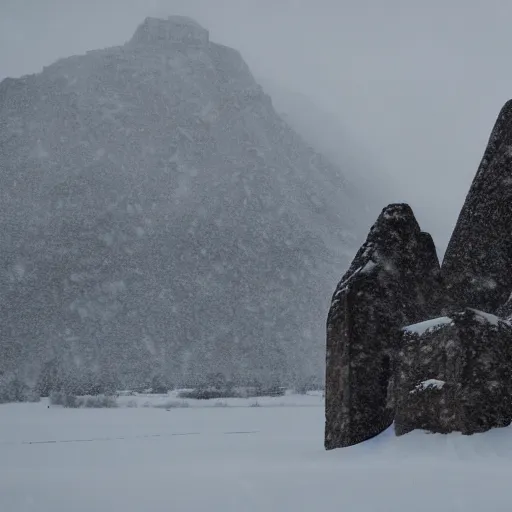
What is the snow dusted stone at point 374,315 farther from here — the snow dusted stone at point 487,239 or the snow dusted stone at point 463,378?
the snow dusted stone at point 463,378

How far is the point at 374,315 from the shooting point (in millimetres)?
Result: 6102

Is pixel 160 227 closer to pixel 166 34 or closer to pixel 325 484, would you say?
pixel 166 34

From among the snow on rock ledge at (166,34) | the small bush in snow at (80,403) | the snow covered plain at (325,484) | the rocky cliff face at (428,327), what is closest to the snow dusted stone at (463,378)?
the rocky cliff face at (428,327)

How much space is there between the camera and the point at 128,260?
85.8 meters

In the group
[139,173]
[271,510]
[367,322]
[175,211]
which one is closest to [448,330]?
[367,322]

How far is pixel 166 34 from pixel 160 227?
2470 inches

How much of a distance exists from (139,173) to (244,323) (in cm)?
3326

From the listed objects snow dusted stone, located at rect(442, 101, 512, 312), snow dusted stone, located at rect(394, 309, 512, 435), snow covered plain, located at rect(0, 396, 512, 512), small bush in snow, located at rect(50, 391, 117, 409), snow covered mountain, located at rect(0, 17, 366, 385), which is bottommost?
small bush in snow, located at rect(50, 391, 117, 409)

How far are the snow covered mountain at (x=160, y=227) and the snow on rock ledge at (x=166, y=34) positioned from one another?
475 inches

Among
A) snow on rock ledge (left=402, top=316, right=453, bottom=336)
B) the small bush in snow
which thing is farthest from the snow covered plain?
the small bush in snow

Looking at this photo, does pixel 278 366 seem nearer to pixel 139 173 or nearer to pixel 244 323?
pixel 244 323

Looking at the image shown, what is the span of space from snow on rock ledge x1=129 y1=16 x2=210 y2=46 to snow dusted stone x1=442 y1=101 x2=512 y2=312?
136m

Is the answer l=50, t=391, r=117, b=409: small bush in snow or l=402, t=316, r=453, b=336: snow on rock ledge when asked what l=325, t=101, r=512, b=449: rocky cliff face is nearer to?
l=402, t=316, r=453, b=336: snow on rock ledge

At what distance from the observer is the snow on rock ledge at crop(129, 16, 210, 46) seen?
137 m
